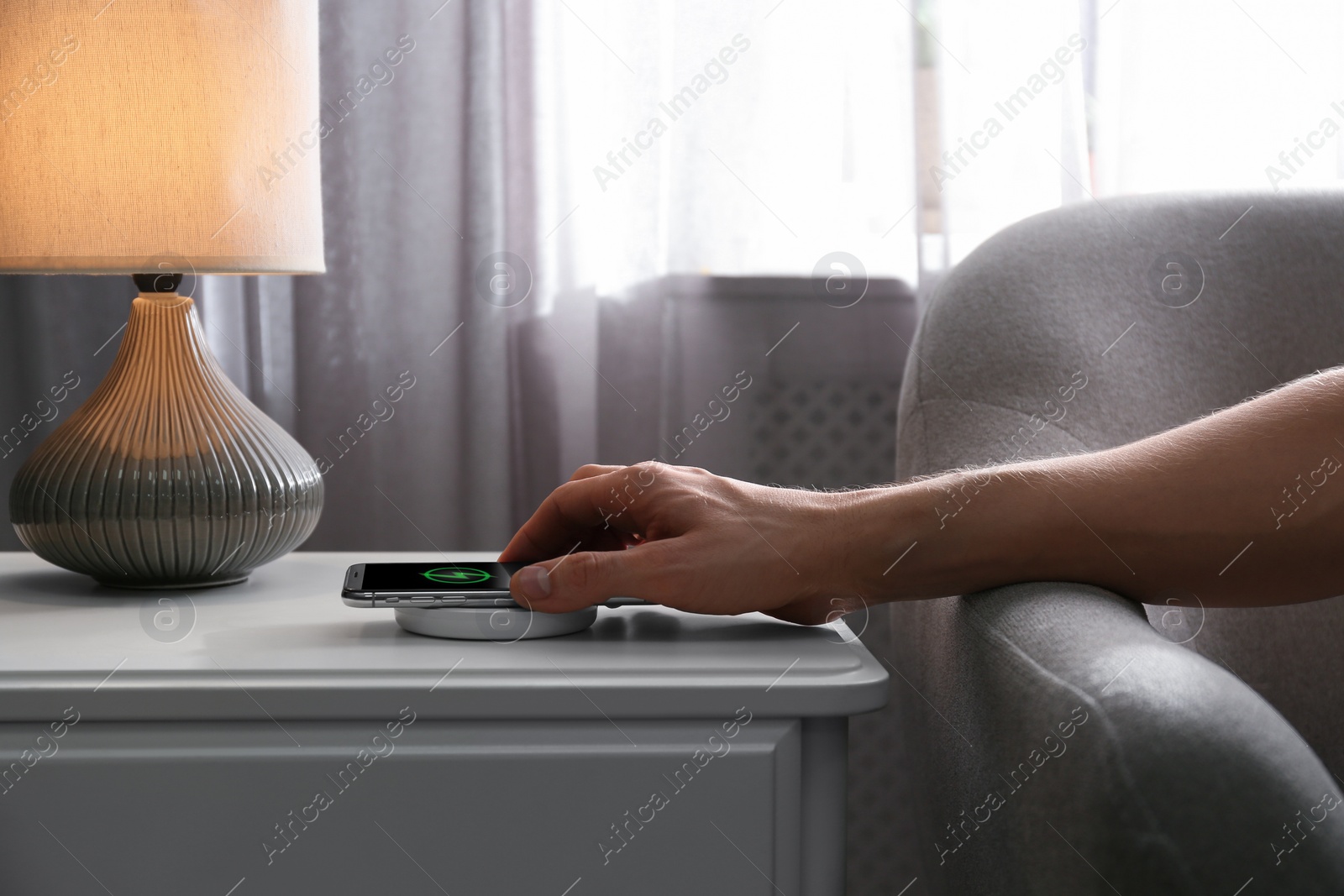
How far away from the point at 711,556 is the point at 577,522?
0.13 meters

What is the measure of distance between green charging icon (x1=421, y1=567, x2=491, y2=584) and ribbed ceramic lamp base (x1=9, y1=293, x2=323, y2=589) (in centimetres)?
16

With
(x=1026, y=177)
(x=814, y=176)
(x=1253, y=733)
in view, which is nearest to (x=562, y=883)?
(x=1253, y=733)

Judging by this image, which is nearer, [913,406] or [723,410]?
[913,406]

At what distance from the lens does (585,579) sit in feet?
2.15

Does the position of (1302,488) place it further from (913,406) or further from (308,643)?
(308,643)

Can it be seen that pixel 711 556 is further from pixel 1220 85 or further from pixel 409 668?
pixel 1220 85

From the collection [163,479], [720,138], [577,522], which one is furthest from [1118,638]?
[720,138]

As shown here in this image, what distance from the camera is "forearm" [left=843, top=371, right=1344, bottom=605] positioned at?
647 millimetres

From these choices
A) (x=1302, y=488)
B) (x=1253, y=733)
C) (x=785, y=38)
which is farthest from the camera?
(x=785, y=38)

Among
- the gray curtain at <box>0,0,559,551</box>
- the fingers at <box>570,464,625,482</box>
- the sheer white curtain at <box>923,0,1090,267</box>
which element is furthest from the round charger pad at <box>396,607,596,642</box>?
the sheer white curtain at <box>923,0,1090,267</box>

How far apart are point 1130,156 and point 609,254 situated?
649 mm

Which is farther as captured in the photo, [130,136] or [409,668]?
[130,136]

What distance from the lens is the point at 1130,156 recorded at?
1321 mm

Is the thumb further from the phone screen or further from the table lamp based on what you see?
the table lamp
